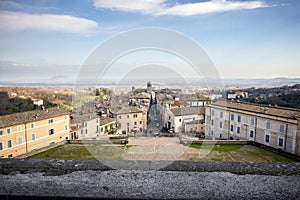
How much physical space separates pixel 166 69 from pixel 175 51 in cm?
41

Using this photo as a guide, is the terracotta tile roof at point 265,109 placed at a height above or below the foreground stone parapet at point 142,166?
below

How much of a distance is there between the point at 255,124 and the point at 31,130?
1765 cm

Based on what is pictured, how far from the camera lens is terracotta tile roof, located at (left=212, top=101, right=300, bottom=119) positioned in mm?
13883

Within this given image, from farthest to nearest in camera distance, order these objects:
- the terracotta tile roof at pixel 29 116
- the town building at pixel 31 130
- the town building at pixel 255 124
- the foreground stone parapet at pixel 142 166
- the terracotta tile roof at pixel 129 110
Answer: the town building at pixel 255 124 < the terracotta tile roof at pixel 29 116 < the town building at pixel 31 130 < the terracotta tile roof at pixel 129 110 < the foreground stone parapet at pixel 142 166

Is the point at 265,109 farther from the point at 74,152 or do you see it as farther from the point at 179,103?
the point at 74,152

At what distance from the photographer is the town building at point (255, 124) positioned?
44.8 feet

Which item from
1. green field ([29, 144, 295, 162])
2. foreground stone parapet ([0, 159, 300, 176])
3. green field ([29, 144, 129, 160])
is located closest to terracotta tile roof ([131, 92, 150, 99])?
green field ([29, 144, 129, 160])

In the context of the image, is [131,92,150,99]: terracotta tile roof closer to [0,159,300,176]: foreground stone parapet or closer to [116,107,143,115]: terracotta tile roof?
[116,107,143,115]: terracotta tile roof

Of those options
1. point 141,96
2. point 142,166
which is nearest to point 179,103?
point 141,96

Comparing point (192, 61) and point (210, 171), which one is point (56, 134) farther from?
point (210, 171)

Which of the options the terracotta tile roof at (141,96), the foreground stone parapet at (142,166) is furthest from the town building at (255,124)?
the foreground stone parapet at (142,166)

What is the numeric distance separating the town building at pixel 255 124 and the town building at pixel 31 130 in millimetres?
11886

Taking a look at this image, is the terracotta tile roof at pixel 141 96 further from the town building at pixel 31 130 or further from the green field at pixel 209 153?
the town building at pixel 31 130

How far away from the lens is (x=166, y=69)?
3.95 metres
